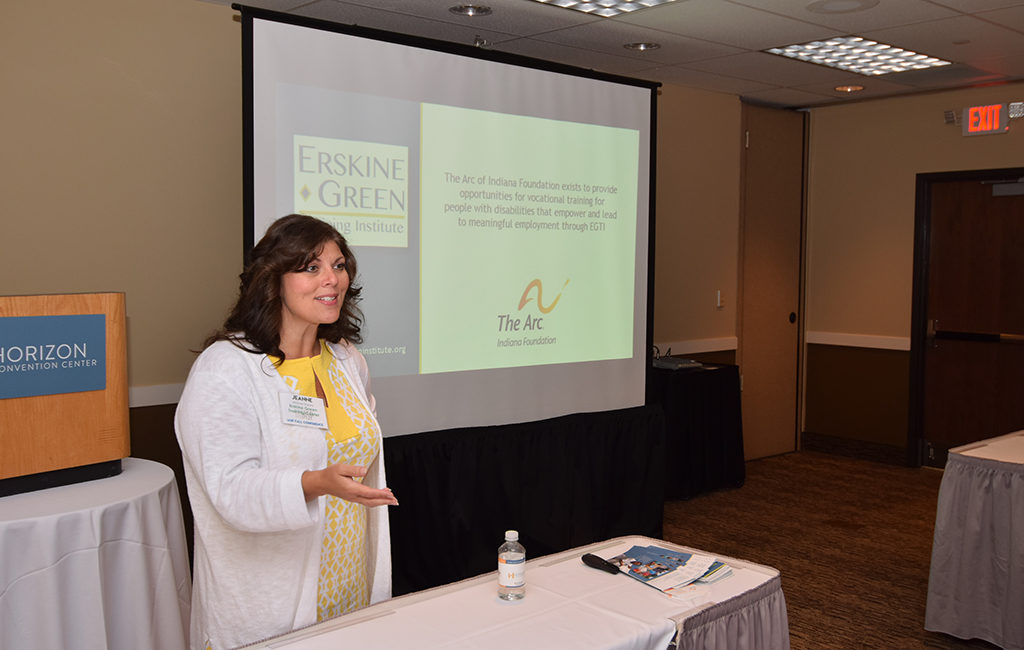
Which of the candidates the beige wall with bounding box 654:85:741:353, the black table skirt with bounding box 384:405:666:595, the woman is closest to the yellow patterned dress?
the woman

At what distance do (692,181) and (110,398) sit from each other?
4.39 m

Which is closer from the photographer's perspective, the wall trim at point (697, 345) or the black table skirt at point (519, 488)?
the black table skirt at point (519, 488)

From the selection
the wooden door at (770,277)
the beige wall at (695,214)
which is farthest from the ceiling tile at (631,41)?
the wooden door at (770,277)

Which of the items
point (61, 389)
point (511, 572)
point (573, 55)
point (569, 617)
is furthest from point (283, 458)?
point (573, 55)

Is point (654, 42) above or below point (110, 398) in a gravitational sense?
above

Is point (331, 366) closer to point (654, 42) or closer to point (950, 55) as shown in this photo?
point (654, 42)

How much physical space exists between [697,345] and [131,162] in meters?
3.88

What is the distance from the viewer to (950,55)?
4.97 m

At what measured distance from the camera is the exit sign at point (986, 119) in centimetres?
575

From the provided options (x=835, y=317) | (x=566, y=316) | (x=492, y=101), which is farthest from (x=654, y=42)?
(x=835, y=317)

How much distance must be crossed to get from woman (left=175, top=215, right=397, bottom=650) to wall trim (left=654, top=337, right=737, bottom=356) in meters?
4.00

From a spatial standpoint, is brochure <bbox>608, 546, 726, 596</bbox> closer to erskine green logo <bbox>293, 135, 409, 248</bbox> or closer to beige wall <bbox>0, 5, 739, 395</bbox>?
erskine green logo <bbox>293, 135, 409, 248</bbox>

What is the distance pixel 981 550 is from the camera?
3236 mm

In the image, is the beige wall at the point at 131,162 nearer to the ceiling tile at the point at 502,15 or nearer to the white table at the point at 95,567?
the ceiling tile at the point at 502,15
